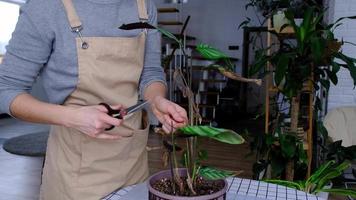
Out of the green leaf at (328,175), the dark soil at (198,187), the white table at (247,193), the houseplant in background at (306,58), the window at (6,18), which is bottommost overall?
the green leaf at (328,175)

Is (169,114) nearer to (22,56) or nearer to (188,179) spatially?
(188,179)

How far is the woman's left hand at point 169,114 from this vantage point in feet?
2.50

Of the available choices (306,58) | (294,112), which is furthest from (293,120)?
(306,58)

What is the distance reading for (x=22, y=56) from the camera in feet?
2.66

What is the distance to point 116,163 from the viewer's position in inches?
36.7

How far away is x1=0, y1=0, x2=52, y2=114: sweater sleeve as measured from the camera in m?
0.80

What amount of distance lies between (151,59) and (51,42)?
0.97 ft

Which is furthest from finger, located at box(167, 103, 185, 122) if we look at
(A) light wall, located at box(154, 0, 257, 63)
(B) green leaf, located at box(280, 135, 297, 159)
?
(A) light wall, located at box(154, 0, 257, 63)

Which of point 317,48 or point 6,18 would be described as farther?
point 6,18

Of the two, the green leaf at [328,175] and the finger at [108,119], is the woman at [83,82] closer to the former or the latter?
the finger at [108,119]

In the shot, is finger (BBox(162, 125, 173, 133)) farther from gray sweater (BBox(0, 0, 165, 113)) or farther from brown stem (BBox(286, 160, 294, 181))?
brown stem (BBox(286, 160, 294, 181))

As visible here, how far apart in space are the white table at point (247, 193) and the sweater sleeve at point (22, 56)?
34 cm

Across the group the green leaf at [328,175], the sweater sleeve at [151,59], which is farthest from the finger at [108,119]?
the green leaf at [328,175]

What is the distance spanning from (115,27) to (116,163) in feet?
1.17
